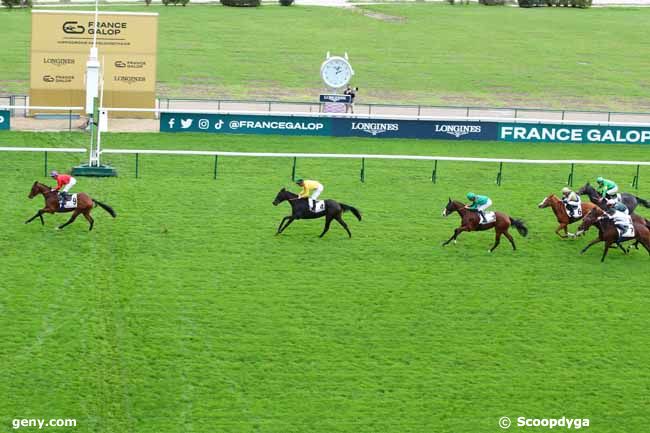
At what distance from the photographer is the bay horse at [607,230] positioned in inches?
919

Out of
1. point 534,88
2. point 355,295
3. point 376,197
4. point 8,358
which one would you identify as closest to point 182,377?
point 8,358

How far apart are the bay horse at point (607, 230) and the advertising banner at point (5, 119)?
1734cm

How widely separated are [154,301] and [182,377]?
3.14 metres

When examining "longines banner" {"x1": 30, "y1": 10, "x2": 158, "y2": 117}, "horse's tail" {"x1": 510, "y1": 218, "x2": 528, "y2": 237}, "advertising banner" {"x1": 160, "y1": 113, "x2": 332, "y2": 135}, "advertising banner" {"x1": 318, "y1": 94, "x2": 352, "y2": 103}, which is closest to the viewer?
"horse's tail" {"x1": 510, "y1": 218, "x2": 528, "y2": 237}

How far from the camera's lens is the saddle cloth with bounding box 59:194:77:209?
23.6 m

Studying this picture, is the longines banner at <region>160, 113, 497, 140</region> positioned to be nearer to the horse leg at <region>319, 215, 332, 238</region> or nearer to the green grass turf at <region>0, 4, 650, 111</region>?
the green grass turf at <region>0, 4, 650, 111</region>

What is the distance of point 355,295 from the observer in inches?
827

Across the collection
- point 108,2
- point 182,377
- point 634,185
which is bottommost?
point 182,377

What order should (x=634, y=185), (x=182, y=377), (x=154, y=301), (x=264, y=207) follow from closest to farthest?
(x=182, y=377)
(x=154, y=301)
(x=264, y=207)
(x=634, y=185)

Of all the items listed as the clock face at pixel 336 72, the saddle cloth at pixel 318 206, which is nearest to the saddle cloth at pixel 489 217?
the saddle cloth at pixel 318 206

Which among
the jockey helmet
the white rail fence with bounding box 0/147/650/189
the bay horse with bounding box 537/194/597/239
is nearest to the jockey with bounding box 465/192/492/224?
the bay horse with bounding box 537/194/597/239

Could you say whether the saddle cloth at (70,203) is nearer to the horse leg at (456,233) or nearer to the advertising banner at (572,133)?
the horse leg at (456,233)

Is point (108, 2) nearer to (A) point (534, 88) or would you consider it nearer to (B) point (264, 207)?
(A) point (534, 88)

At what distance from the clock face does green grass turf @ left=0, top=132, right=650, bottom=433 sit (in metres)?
9.95
